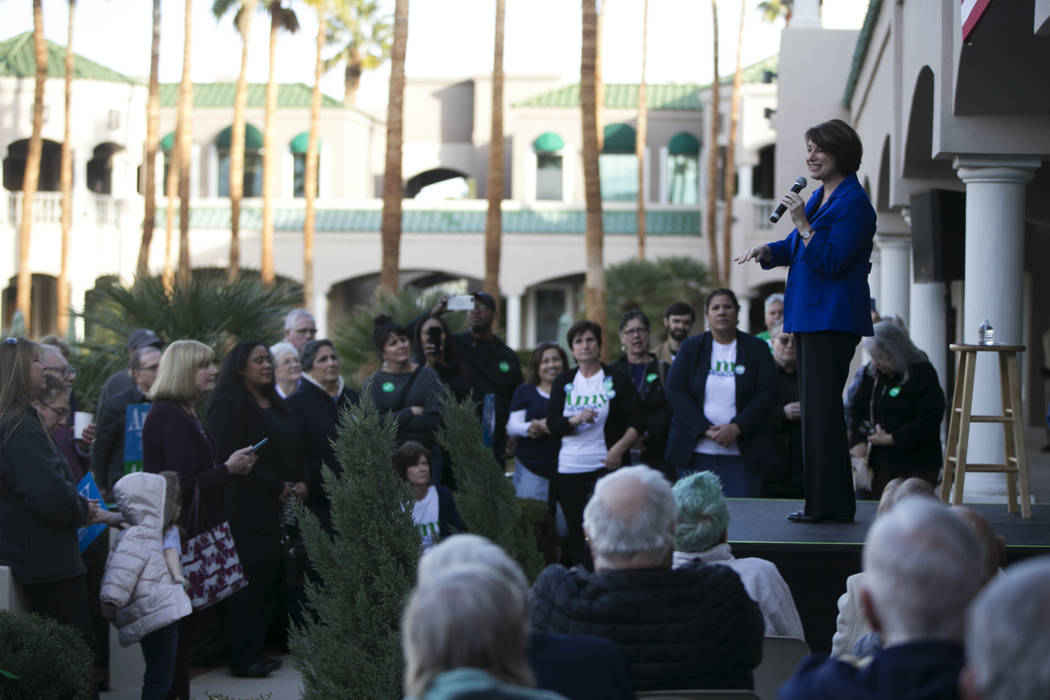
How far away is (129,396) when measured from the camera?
7.65 metres

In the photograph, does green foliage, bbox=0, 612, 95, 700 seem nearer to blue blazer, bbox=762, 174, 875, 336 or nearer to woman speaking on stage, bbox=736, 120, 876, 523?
woman speaking on stage, bbox=736, 120, 876, 523

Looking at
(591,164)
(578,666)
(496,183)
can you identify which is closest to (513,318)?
(496,183)

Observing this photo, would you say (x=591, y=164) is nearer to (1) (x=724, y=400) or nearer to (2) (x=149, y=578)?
(1) (x=724, y=400)

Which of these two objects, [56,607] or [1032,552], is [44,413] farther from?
[1032,552]

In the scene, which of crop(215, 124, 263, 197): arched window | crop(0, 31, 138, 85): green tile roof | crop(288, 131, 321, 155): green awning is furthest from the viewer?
crop(288, 131, 321, 155): green awning

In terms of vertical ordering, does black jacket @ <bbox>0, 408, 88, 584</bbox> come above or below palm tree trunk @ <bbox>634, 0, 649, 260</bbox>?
below

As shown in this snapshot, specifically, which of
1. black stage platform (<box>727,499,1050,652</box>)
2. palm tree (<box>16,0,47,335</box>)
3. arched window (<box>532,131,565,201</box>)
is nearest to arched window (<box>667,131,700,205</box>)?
arched window (<box>532,131,565,201</box>)

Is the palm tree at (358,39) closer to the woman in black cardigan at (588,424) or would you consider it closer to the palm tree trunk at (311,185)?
the palm tree trunk at (311,185)

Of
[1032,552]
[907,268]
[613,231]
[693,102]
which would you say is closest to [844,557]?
[1032,552]

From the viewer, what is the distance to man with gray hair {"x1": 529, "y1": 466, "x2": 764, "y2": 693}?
139 inches

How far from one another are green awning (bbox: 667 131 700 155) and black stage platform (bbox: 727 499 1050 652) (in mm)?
31975

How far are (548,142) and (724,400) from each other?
30.6 metres

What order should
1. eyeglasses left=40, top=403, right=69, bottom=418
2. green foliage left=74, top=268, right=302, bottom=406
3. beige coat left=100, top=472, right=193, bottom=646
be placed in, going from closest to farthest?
beige coat left=100, top=472, right=193, bottom=646
eyeglasses left=40, top=403, right=69, bottom=418
green foliage left=74, top=268, right=302, bottom=406

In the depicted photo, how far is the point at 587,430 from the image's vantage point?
8125 millimetres
